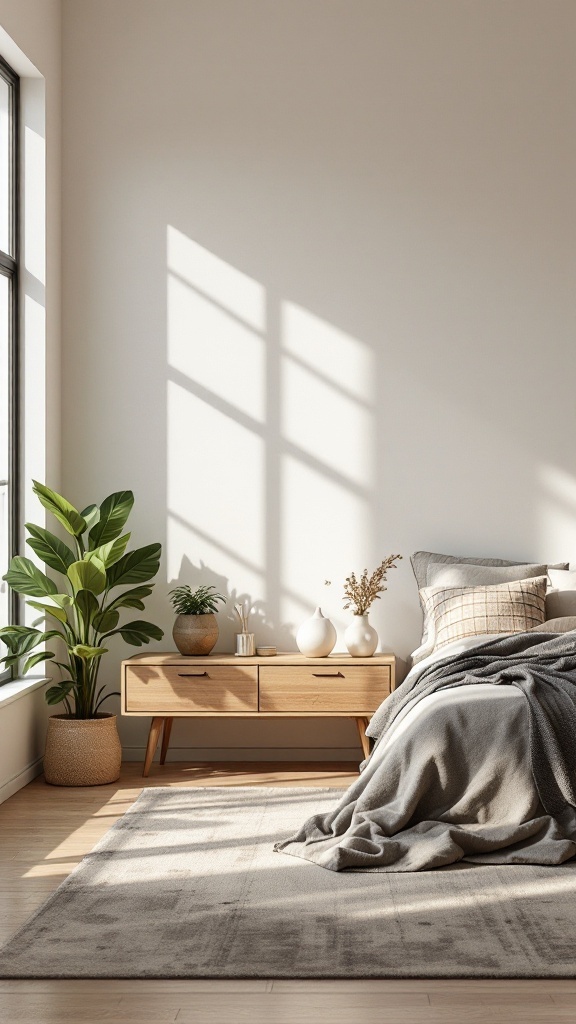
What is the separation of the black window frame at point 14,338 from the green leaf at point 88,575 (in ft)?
1.49

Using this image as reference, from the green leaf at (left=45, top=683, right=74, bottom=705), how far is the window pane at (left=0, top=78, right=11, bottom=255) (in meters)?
2.14

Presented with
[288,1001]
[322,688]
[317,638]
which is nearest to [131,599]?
[317,638]

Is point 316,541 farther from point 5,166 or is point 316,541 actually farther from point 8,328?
point 5,166

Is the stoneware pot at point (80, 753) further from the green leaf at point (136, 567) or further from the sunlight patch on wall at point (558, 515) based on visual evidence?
the sunlight patch on wall at point (558, 515)

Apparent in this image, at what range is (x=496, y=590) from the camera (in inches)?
197

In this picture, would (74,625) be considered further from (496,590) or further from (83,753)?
(496,590)

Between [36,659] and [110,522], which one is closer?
[36,659]

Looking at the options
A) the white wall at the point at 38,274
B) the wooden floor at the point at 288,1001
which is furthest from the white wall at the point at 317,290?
the wooden floor at the point at 288,1001

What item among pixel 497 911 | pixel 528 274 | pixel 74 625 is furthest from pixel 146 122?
pixel 497 911

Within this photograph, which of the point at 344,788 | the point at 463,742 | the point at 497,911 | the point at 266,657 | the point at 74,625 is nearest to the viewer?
the point at 497,911

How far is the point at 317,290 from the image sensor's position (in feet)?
18.1

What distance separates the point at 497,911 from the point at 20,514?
3124 mm

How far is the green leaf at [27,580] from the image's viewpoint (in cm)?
494

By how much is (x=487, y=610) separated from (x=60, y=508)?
205 cm
